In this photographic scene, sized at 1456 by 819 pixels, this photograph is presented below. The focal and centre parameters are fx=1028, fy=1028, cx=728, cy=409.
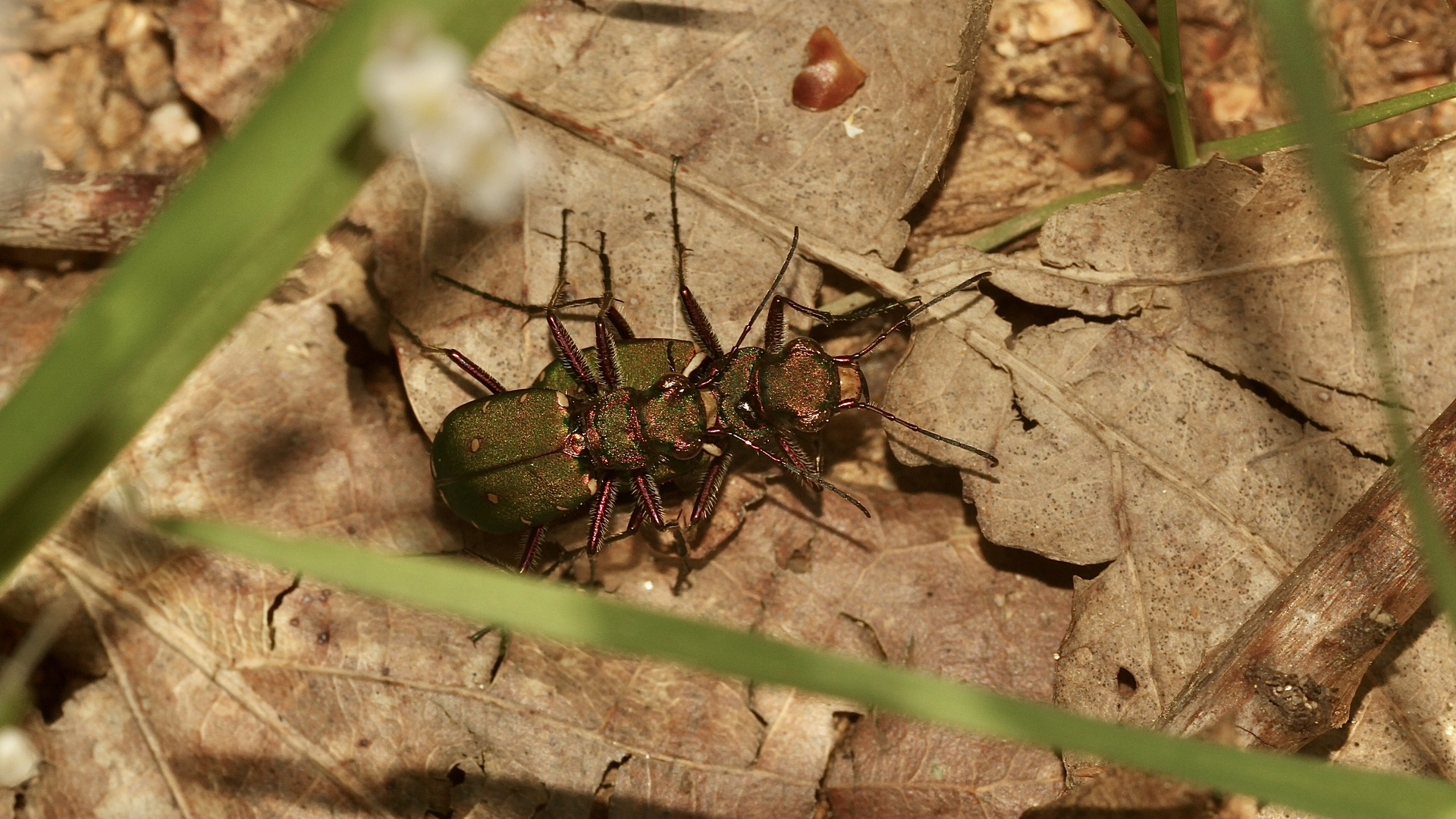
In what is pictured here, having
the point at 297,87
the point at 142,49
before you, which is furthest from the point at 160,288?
the point at 142,49

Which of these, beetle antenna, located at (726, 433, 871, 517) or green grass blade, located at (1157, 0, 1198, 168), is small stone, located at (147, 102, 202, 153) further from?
green grass blade, located at (1157, 0, 1198, 168)

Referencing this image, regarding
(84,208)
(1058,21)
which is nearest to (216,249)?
(84,208)

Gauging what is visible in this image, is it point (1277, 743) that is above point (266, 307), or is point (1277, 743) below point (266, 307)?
above

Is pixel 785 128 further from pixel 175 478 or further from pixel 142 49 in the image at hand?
pixel 142 49

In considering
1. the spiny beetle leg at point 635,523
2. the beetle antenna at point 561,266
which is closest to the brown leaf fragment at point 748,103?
the beetle antenna at point 561,266

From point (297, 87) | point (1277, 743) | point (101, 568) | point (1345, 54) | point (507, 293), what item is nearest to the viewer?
point (297, 87)

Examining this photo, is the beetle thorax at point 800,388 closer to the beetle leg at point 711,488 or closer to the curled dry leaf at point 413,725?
the beetle leg at point 711,488

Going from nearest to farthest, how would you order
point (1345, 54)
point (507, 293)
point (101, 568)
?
point (101, 568), point (507, 293), point (1345, 54)
